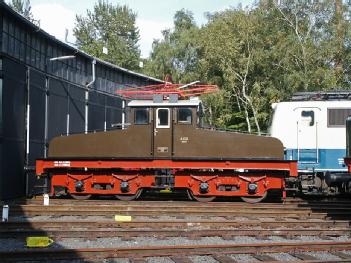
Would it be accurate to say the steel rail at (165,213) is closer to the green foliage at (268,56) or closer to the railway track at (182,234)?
the railway track at (182,234)

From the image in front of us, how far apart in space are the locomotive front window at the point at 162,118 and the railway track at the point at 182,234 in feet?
9.41

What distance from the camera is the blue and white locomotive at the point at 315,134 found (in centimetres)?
1614

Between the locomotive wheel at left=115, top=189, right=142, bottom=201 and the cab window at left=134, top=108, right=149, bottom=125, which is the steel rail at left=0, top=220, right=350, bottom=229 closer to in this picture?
the locomotive wheel at left=115, top=189, right=142, bottom=201

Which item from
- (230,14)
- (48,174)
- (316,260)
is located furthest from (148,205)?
(230,14)

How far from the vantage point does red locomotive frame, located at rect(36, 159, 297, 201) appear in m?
14.7

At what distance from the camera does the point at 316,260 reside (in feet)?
24.9

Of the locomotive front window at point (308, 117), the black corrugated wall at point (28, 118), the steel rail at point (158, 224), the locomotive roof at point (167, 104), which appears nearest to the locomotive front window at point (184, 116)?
the locomotive roof at point (167, 104)

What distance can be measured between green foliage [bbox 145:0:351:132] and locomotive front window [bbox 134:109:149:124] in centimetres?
929

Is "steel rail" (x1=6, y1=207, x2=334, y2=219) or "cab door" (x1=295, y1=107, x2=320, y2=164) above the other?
"cab door" (x1=295, y1=107, x2=320, y2=164)

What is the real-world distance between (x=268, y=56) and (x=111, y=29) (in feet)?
148

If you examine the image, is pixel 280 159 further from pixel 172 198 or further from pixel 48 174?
pixel 48 174

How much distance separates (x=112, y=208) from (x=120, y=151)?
293 cm

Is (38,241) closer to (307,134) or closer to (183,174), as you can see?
(183,174)

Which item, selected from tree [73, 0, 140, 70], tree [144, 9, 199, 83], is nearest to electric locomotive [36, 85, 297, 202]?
tree [144, 9, 199, 83]
